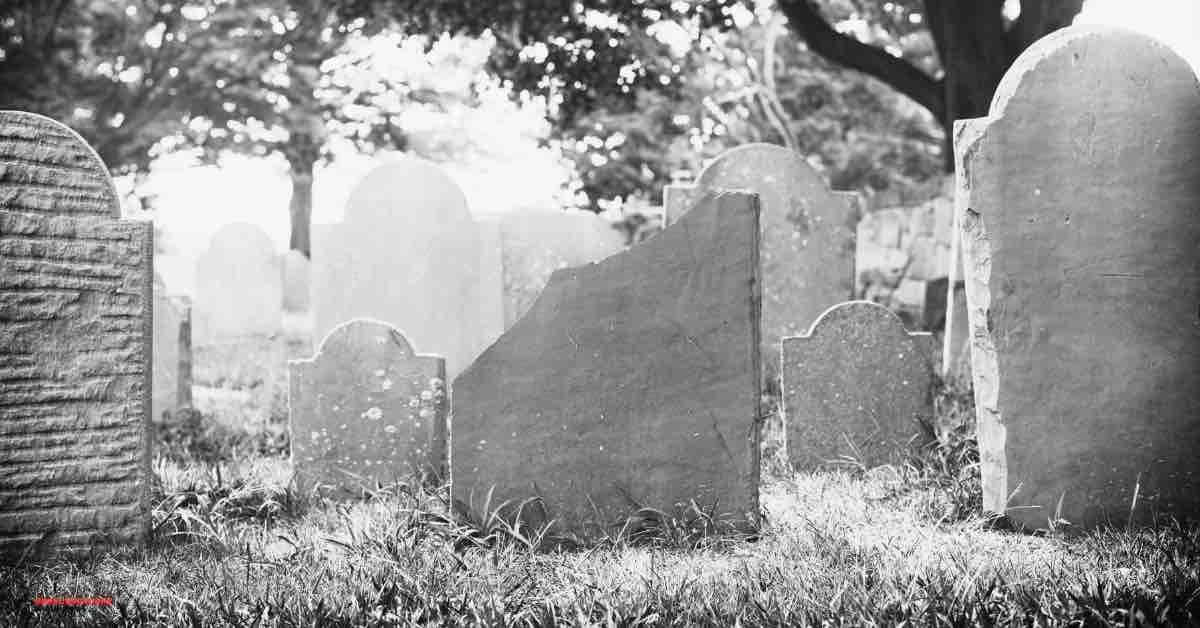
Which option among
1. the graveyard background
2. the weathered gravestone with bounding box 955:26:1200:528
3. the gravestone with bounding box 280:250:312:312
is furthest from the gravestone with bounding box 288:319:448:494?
the gravestone with bounding box 280:250:312:312

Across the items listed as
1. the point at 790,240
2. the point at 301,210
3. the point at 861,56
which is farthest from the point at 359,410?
the point at 301,210

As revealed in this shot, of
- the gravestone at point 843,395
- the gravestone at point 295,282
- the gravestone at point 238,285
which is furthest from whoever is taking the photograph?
the gravestone at point 295,282

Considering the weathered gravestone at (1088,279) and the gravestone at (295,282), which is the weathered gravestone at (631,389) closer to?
the weathered gravestone at (1088,279)

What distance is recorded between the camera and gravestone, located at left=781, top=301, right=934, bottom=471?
5.11 m

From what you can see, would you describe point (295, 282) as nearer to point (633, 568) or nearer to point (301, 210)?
point (301, 210)

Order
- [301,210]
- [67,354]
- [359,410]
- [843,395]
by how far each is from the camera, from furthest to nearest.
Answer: [301,210] → [843,395] → [359,410] → [67,354]

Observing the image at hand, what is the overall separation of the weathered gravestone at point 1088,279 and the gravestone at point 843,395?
1.22 m

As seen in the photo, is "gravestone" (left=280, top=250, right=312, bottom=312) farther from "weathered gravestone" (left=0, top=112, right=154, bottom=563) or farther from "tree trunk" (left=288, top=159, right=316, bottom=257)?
"weathered gravestone" (left=0, top=112, right=154, bottom=563)

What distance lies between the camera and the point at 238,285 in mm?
13992

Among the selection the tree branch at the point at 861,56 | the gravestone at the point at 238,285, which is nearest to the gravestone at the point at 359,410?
the tree branch at the point at 861,56

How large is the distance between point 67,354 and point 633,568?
7.36 feet

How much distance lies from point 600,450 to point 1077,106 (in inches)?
89.3

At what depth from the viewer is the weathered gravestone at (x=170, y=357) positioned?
6.83 m

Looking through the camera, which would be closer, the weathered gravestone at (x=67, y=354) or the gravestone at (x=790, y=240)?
the weathered gravestone at (x=67, y=354)
